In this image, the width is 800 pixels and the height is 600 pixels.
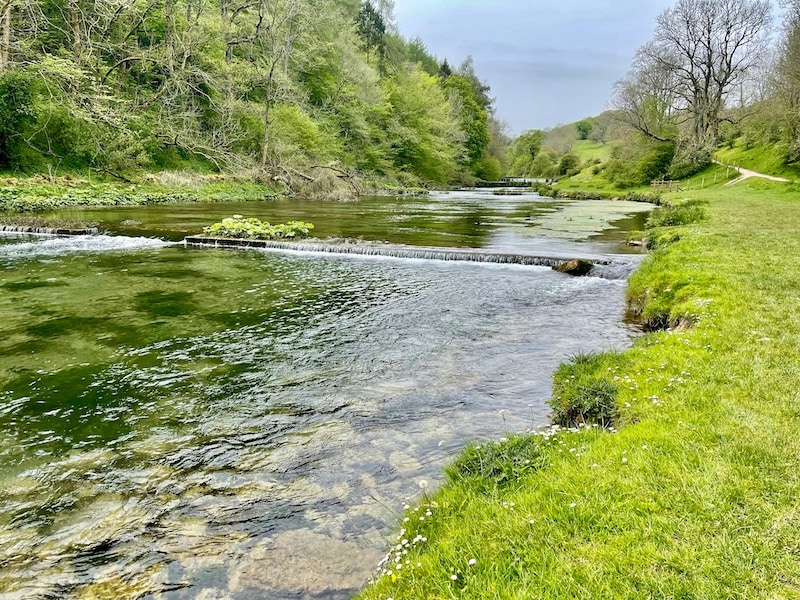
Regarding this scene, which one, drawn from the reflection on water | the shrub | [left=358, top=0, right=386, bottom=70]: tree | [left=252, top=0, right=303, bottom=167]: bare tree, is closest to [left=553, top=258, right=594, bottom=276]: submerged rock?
the reflection on water

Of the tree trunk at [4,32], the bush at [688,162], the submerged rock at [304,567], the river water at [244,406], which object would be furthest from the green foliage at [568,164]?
the submerged rock at [304,567]

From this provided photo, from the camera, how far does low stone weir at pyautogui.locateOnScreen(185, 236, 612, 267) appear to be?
14.9 metres

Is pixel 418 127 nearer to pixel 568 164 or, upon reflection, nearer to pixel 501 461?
pixel 568 164

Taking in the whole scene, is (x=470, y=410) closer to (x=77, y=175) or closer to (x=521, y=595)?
(x=521, y=595)

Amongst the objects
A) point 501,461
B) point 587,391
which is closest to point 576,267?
point 587,391

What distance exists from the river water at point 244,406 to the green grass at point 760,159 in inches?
1401

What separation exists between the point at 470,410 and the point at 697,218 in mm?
16824

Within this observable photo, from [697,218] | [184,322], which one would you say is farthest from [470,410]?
[697,218]

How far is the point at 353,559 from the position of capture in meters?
3.71

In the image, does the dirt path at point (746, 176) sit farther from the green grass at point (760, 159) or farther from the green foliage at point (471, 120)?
the green foliage at point (471, 120)

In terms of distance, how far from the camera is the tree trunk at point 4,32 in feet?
77.3

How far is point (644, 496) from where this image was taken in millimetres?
3393

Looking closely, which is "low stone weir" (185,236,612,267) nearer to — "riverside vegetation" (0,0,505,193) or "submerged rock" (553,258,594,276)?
"submerged rock" (553,258,594,276)

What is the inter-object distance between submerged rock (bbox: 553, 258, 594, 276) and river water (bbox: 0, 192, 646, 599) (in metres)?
0.64
